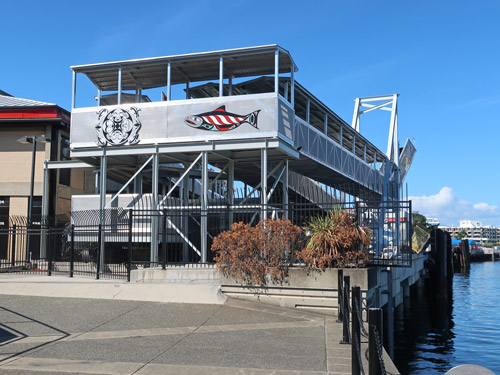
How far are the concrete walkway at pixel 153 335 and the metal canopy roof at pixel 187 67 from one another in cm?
918

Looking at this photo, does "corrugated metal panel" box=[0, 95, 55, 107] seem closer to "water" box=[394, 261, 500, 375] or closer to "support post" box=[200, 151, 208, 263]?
"support post" box=[200, 151, 208, 263]

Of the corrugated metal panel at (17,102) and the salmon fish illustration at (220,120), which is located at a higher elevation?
the corrugated metal panel at (17,102)

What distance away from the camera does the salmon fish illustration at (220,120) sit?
18.2 meters

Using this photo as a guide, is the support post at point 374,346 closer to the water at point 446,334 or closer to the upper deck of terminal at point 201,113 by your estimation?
the water at point 446,334

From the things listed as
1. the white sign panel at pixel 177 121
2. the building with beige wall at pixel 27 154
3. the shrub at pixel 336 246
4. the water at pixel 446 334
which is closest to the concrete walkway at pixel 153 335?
the shrub at pixel 336 246

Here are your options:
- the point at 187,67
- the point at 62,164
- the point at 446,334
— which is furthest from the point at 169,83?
the point at 446,334

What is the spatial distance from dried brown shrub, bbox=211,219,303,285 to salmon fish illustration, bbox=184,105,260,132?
6643mm

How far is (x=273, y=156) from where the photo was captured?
2033cm

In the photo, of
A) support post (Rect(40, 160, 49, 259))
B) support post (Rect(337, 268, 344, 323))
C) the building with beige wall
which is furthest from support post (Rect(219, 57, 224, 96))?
the building with beige wall

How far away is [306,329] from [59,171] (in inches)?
862

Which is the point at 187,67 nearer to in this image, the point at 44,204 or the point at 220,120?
the point at 220,120

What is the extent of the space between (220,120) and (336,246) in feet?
27.4

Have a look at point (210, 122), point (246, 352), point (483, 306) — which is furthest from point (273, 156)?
point (483, 306)

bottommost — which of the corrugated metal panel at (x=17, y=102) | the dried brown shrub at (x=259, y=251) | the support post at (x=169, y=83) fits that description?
the dried brown shrub at (x=259, y=251)
